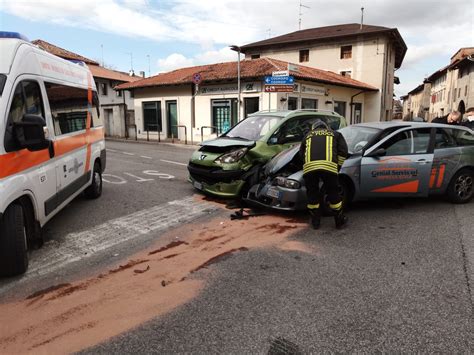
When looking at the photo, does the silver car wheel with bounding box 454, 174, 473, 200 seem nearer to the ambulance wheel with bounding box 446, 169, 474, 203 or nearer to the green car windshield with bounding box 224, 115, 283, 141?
the ambulance wheel with bounding box 446, 169, 474, 203

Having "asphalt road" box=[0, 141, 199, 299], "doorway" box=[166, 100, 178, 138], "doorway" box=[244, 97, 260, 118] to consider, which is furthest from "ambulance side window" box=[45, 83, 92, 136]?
"doorway" box=[166, 100, 178, 138]

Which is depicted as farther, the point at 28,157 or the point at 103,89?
the point at 103,89

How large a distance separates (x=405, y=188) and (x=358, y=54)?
28.3 meters

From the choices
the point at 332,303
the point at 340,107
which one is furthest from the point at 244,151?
the point at 340,107

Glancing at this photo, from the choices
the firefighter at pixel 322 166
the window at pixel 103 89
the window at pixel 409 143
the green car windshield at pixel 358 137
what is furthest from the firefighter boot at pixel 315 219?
the window at pixel 103 89

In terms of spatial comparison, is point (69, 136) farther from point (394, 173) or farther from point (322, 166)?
point (394, 173)

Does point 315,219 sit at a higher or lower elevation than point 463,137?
lower

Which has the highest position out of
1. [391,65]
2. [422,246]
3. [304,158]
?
[391,65]

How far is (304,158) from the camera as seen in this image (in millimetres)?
5566

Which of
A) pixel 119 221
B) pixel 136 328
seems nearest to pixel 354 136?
pixel 119 221

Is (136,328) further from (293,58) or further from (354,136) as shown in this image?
(293,58)

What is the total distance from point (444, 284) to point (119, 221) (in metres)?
4.48

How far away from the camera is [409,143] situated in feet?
21.3

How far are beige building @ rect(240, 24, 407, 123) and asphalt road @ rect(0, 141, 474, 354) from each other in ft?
87.4
